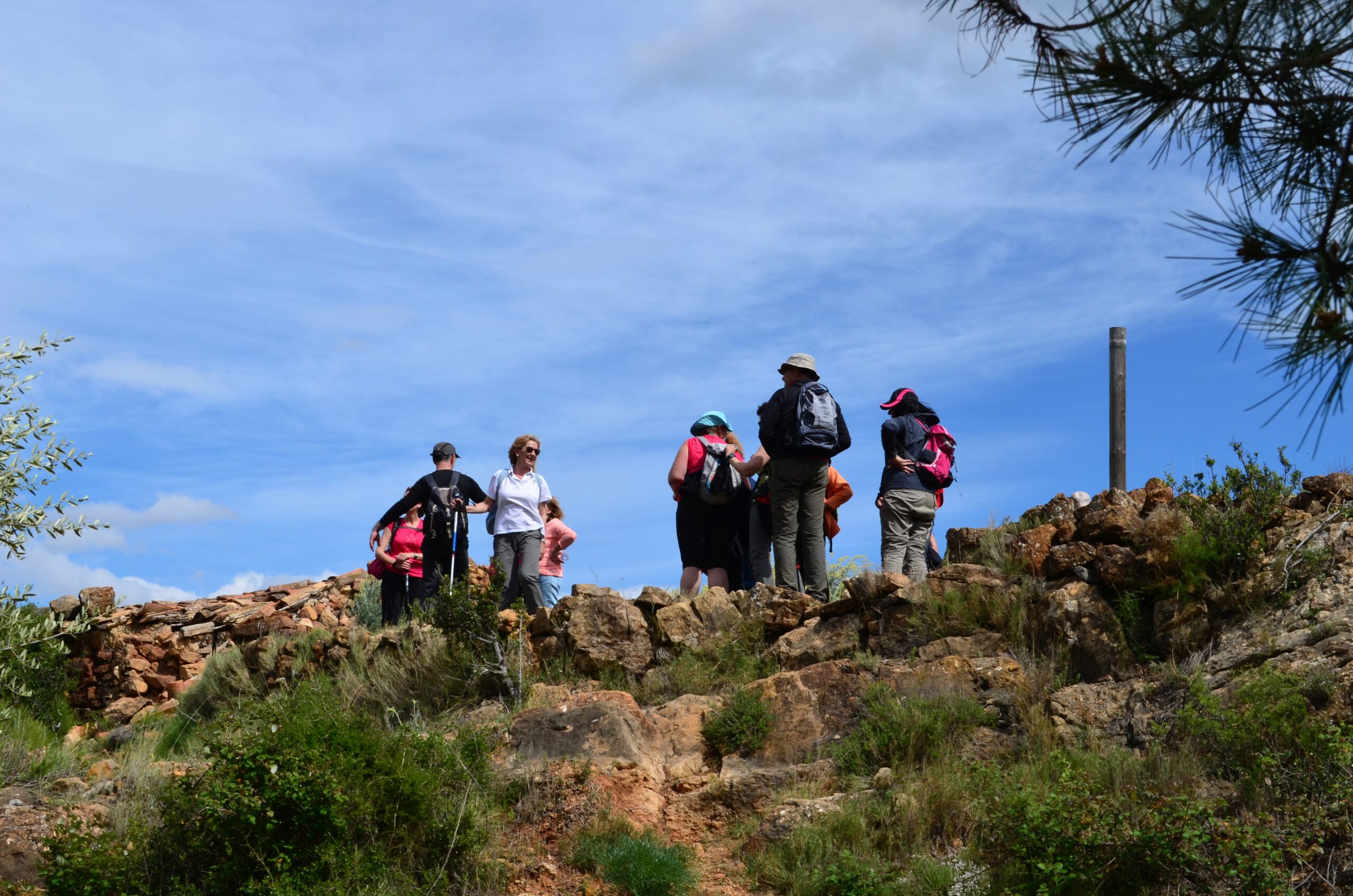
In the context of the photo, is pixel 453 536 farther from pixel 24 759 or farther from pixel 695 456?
pixel 24 759

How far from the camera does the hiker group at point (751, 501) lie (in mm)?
10000

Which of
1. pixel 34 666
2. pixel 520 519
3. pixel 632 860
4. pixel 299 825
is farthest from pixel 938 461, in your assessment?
pixel 34 666

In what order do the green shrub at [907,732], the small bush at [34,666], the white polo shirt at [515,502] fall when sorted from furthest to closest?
1. the white polo shirt at [515,502]
2. the small bush at [34,666]
3. the green shrub at [907,732]

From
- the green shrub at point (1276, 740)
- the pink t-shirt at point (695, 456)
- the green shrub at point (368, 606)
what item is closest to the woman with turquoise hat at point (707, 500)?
the pink t-shirt at point (695, 456)

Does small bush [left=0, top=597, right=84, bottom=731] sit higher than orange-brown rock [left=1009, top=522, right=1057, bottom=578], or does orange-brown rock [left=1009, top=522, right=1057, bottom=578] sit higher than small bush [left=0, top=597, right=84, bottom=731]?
orange-brown rock [left=1009, top=522, right=1057, bottom=578]

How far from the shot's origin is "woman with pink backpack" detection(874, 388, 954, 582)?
10.4 meters

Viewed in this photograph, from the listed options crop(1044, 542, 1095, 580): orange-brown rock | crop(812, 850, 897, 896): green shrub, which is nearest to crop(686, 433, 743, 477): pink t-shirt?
crop(1044, 542, 1095, 580): orange-brown rock

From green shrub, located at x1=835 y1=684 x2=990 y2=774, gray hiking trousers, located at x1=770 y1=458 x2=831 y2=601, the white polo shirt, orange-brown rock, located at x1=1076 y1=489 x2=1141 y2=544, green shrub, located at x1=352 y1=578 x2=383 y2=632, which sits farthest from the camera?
green shrub, located at x1=352 y1=578 x2=383 y2=632

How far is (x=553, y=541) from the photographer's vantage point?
12.7 meters

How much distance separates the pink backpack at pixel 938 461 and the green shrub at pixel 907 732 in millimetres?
2849

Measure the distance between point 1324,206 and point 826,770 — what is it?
4418mm

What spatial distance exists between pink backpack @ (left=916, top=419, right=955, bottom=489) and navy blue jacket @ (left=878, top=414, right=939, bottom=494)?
0.03 meters

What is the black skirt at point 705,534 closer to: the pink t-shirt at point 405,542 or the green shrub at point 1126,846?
the pink t-shirt at point 405,542

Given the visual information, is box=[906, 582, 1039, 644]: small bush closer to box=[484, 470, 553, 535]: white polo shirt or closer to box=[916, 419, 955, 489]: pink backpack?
box=[916, 419, 955, 489]: pink backpack
